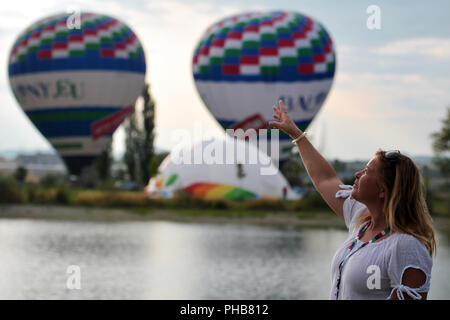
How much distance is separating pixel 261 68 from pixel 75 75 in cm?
791

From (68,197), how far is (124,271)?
1511 cm

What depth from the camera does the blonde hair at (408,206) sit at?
9.95 ft

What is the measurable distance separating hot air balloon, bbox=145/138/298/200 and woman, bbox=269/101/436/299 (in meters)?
28.6

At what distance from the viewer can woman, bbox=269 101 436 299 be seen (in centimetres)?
295

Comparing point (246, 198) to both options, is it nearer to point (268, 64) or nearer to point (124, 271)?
point (268, 64)

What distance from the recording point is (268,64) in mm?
30000

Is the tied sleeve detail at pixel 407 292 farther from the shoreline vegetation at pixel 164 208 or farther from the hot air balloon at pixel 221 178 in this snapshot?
the hot air balloon at pixel 221 178

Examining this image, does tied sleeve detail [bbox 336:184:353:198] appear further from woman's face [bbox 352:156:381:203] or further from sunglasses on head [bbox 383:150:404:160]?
sunglasses on head [bbox 383:150:404:160]

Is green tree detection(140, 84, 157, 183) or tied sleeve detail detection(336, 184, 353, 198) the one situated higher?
tied sleeve detail detection(336, 184, 353, 198)

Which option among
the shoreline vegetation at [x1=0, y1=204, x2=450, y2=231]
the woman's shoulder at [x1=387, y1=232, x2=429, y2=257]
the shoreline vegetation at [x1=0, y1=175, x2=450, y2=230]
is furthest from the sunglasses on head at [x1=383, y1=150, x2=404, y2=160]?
the shoreline vegetation at [x1=0, y1=175, x2=450, y2=230]

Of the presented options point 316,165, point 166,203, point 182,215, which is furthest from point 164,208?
point 316,165

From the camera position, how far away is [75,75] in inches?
1319

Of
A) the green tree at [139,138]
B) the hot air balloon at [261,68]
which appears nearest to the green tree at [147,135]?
the green tree at [139,138]

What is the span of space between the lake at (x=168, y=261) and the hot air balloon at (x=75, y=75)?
7.77m
